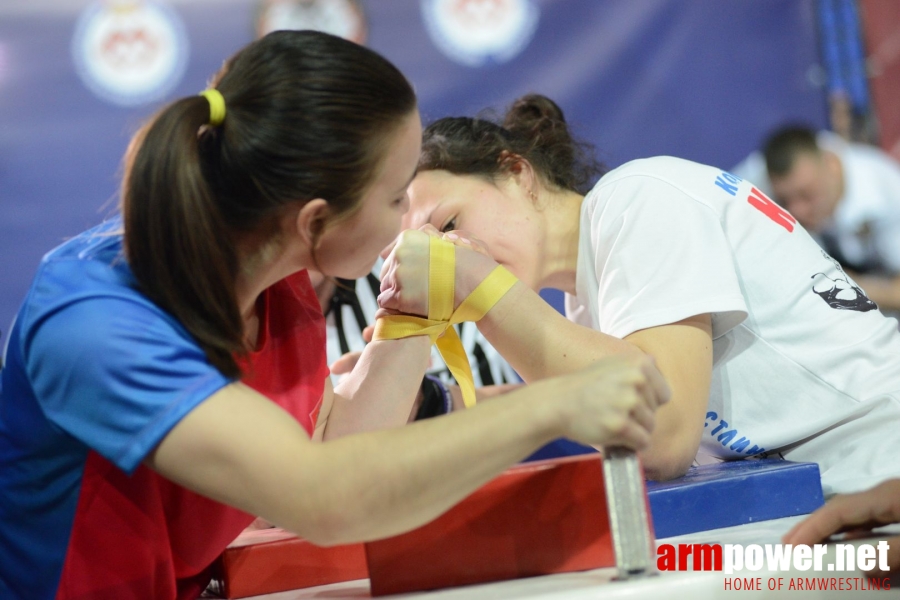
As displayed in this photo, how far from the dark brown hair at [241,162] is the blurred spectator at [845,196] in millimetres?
2044

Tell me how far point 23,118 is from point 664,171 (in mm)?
1455

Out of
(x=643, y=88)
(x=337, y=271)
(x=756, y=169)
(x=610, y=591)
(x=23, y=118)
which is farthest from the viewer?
(x=756, y=169)

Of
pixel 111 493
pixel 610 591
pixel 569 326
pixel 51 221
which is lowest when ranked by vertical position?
pixel 610 591

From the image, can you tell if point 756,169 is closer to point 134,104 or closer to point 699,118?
point 699,118

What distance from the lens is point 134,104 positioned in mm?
2039

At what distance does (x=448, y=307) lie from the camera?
109cm

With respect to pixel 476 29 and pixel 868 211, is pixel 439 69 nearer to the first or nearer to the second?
A: pixel 476 29

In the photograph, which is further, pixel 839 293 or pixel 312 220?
pixel 839 293

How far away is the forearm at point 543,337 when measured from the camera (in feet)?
3.43

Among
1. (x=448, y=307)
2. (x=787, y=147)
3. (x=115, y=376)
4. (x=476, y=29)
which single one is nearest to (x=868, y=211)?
(x=787, y=147)

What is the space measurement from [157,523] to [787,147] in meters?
2.42

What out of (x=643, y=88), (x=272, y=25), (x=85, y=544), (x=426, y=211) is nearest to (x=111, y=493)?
(x=85, y=544)

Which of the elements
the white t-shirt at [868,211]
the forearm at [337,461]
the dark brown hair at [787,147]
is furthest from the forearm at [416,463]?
the white t-shirt at [868,211]

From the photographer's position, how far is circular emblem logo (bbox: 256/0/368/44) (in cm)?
213
